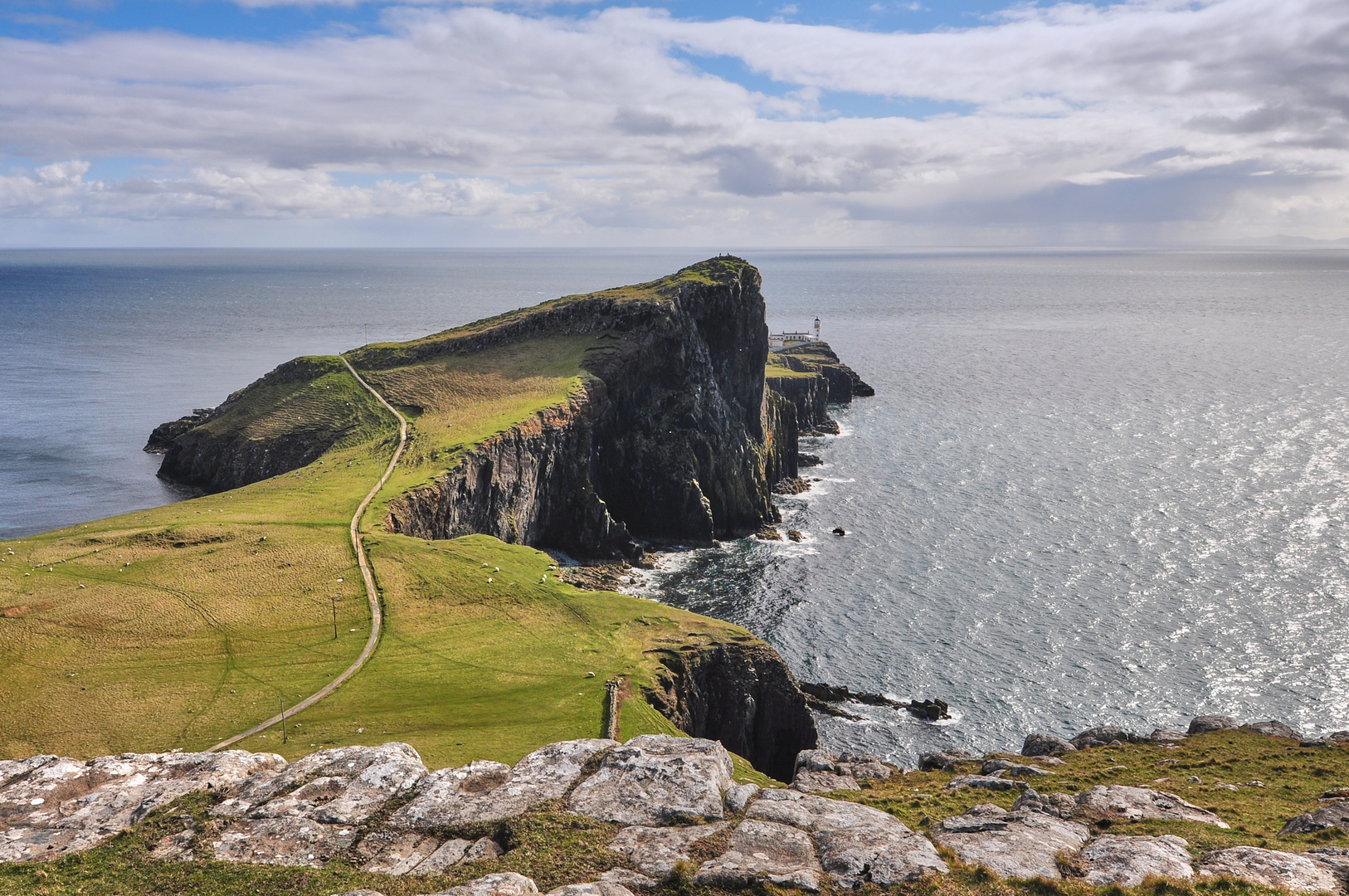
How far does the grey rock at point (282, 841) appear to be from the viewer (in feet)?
77.3

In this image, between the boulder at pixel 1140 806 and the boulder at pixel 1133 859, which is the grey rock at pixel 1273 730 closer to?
the boulder at pixel 1140 806

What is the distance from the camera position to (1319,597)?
265 feet

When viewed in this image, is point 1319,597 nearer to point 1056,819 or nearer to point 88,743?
point 1056,819

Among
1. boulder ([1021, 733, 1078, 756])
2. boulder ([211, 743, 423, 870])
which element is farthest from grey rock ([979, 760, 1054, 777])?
boulder ([211, 743, 423, 870])

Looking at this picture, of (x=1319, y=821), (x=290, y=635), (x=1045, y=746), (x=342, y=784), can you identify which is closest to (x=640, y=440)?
(x=290, y=635)

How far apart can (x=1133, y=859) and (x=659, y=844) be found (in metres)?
14.4

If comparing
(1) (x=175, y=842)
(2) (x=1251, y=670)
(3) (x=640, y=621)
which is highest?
(1) (x=175, y=842)

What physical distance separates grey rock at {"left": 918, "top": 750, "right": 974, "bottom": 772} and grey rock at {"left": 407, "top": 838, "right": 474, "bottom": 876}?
31975 mm

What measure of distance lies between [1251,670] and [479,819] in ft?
230

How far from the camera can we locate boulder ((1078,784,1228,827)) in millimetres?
32250

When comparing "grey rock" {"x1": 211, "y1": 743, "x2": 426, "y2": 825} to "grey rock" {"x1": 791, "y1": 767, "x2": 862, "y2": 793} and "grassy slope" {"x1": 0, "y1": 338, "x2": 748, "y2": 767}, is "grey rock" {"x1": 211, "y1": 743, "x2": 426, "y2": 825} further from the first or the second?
"grey rock" {"x1": 791, "y1": 767, "x2": 862, "y2": 793}

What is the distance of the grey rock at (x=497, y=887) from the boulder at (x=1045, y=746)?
41741 millimetres

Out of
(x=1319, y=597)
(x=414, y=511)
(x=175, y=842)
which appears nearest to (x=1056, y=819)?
(x=175, y=842)

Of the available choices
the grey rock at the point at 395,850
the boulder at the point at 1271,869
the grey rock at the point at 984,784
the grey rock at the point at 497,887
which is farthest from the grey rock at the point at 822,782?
the grey rock at the point at 497,887
